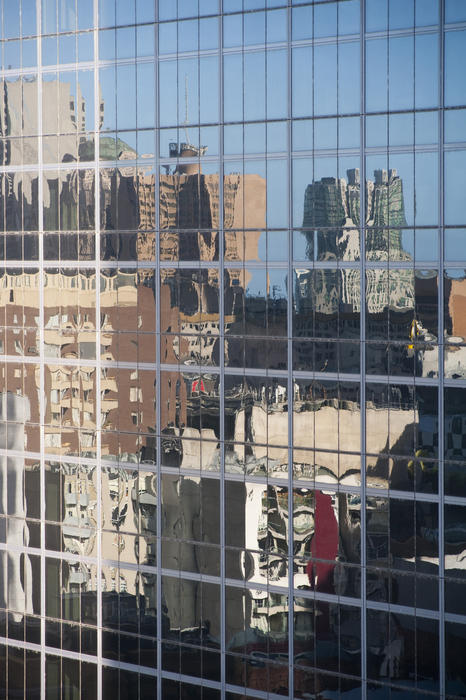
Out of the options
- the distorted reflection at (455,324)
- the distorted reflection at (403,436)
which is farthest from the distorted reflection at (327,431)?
the distorted reflection at (455,324)

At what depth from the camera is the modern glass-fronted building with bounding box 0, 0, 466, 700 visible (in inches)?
953

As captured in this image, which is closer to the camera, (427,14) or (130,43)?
(427,14)

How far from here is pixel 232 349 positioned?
26.3 metres

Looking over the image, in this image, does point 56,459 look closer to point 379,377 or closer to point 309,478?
point 309,478

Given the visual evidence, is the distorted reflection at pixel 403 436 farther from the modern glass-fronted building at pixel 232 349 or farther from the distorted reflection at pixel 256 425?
the distorted reflection at pixel 256 425

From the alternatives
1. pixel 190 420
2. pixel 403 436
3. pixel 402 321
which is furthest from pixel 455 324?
pixel 190 420

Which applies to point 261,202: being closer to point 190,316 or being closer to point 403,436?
point 190,316

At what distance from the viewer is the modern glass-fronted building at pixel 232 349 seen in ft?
79.4

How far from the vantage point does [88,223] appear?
28094 mm

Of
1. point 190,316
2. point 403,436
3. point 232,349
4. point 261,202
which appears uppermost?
point 261,202

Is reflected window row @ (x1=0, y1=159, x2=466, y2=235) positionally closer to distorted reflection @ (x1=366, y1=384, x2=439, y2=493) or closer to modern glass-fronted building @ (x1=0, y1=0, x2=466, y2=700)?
modern glass-fronted building @ (x1=0, y1=0, x2=466, y2=700)

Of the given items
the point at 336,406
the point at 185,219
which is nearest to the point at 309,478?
the point at 336,406

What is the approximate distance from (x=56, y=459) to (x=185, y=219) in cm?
873

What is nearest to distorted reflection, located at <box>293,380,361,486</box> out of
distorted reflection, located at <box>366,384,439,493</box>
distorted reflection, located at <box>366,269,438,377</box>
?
distorted reflection, located at <box>366,384,439,493</box>
